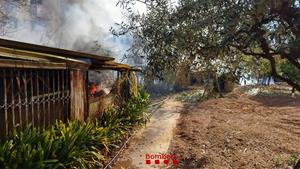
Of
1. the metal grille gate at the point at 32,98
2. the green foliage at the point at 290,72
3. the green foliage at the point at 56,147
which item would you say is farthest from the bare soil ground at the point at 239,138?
the metal grille gate at the point at 32,98

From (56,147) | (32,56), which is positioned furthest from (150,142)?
(32,56)

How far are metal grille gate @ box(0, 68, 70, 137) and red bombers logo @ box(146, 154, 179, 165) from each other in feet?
8.32

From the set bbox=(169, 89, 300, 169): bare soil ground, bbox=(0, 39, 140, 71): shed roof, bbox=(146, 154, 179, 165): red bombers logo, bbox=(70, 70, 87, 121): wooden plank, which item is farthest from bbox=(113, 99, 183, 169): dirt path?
bbox=(0, 39, 140, 71): shed roof

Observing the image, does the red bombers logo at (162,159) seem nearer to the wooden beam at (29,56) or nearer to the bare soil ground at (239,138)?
Result: the bare soil ground at (239,138)

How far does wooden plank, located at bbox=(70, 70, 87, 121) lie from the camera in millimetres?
7125

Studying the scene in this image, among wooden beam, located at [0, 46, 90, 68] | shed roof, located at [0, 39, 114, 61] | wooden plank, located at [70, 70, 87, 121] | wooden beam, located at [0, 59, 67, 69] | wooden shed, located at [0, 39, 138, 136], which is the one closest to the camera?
wooden beam, located at [0, 59, 67, 69]

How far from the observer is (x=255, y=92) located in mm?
24000

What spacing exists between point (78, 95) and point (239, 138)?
204 inches

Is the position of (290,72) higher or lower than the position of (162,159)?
higher

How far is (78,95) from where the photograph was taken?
7.49 metres

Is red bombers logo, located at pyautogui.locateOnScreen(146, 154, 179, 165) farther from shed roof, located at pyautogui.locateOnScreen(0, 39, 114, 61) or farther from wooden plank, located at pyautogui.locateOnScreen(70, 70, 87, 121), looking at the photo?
shed roof, located at pyautogui.locateOnScreen(0, 39, 114, 61)

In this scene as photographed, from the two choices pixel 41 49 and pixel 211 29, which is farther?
pixel 41 49

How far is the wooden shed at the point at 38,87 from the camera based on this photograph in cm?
489

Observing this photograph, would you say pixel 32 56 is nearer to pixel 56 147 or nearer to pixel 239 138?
pixel 56 147
